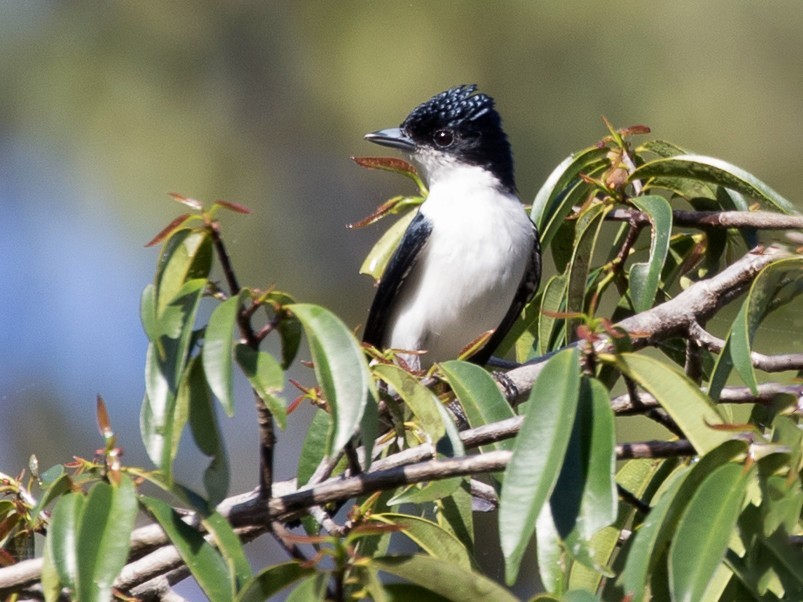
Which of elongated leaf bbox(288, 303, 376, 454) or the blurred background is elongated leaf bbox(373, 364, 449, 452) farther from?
the blurred background

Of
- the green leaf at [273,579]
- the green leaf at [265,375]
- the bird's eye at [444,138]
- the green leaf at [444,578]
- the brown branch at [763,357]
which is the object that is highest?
the bird's eye at [444,138]

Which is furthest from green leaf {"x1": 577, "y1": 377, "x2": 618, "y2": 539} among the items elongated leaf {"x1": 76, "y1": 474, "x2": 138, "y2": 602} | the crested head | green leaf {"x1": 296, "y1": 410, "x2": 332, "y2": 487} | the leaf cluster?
the crested head

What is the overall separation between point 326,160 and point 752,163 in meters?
3.01

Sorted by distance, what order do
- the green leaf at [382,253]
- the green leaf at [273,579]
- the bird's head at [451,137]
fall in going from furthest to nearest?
the bird's head at [451,137] → the green leaf at [382,253] → the green leaf at [273,579]

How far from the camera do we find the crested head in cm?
449

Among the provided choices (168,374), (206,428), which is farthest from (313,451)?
(168,374)

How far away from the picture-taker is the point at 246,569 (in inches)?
68.2

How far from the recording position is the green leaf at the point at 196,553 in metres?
1.69

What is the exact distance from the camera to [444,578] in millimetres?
1578

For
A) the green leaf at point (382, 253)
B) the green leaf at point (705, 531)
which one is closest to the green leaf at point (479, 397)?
the green leaf at point (705, 531)

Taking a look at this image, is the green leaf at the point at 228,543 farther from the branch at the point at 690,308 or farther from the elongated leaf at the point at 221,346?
the branch at the point at 690,308

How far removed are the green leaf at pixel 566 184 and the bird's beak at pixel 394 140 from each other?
4.58ft

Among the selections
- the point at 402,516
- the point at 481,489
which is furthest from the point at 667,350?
the point at 402,516

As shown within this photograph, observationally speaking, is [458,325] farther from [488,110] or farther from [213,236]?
[213,236]
